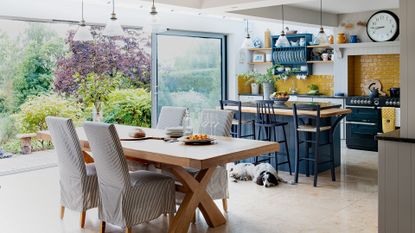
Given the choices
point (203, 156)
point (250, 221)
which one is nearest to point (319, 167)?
point (250, 221)

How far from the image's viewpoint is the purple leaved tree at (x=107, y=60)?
775 centimetres

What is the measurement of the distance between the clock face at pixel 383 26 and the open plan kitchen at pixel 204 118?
0.04m

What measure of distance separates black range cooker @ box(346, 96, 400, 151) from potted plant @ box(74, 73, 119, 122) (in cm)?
440

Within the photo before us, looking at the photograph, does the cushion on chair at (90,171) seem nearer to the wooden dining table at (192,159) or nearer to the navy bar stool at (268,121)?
the wooden dining table at (192,159)

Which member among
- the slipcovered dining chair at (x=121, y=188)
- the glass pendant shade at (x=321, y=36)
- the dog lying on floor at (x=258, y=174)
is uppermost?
the glass pendant shade at (x=321, y=36)

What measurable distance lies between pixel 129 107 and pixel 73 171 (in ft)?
13.6

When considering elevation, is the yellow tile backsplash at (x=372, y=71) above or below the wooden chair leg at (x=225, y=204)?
above

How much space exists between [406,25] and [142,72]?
5567 millimetres

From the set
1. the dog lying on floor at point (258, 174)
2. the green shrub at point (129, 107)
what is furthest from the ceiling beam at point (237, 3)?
the green shrub at point (129, 107)

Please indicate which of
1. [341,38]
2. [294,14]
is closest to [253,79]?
[341,38]

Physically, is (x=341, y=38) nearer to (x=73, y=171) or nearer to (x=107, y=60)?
(x=107, y=60)

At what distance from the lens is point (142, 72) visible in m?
8.60

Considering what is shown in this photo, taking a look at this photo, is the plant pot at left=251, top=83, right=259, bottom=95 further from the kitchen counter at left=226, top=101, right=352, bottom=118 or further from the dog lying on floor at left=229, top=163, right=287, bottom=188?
the dog lying on floor at left=229, top=163, right=287, bottom=188

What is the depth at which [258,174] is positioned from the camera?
620cm
